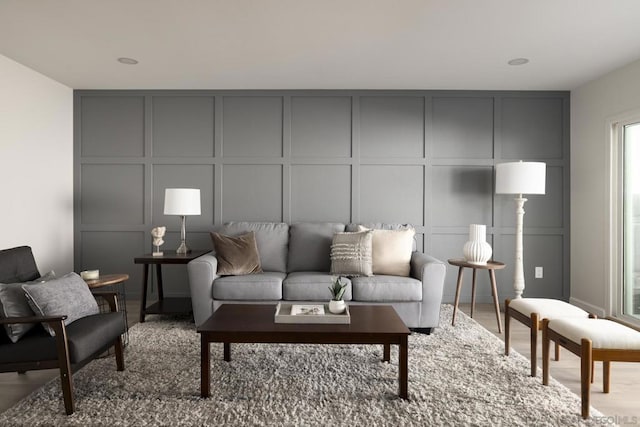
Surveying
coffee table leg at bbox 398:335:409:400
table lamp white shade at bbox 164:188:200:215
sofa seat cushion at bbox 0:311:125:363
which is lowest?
coffee table leg at bbox 398:335:409:400

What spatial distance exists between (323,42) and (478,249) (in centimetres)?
232

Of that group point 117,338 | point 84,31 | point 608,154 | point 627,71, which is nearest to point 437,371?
point 117,338

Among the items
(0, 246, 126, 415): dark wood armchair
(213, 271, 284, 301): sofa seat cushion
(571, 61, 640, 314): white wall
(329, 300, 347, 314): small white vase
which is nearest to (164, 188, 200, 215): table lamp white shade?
(213, 271, 284, 301): sofa seat cushion

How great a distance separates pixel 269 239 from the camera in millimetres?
4262

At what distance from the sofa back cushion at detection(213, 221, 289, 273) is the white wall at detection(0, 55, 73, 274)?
1.85 meters

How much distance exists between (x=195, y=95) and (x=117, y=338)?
9.91 ft

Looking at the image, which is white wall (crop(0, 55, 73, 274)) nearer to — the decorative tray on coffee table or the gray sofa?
the gray sofa

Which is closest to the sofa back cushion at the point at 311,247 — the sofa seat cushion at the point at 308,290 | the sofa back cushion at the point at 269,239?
the sofa back cushion at the point at 269,239

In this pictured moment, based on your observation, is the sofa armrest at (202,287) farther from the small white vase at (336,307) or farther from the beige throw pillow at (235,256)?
the small white vase at (336,307)

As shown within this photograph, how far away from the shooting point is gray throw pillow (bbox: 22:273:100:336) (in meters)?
2.29

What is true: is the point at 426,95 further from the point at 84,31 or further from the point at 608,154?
the point at 84,31

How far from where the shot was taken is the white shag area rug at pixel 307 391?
2.16m

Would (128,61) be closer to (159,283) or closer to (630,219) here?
(159,283)

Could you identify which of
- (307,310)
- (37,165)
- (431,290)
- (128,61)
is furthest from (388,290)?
(37,165)
